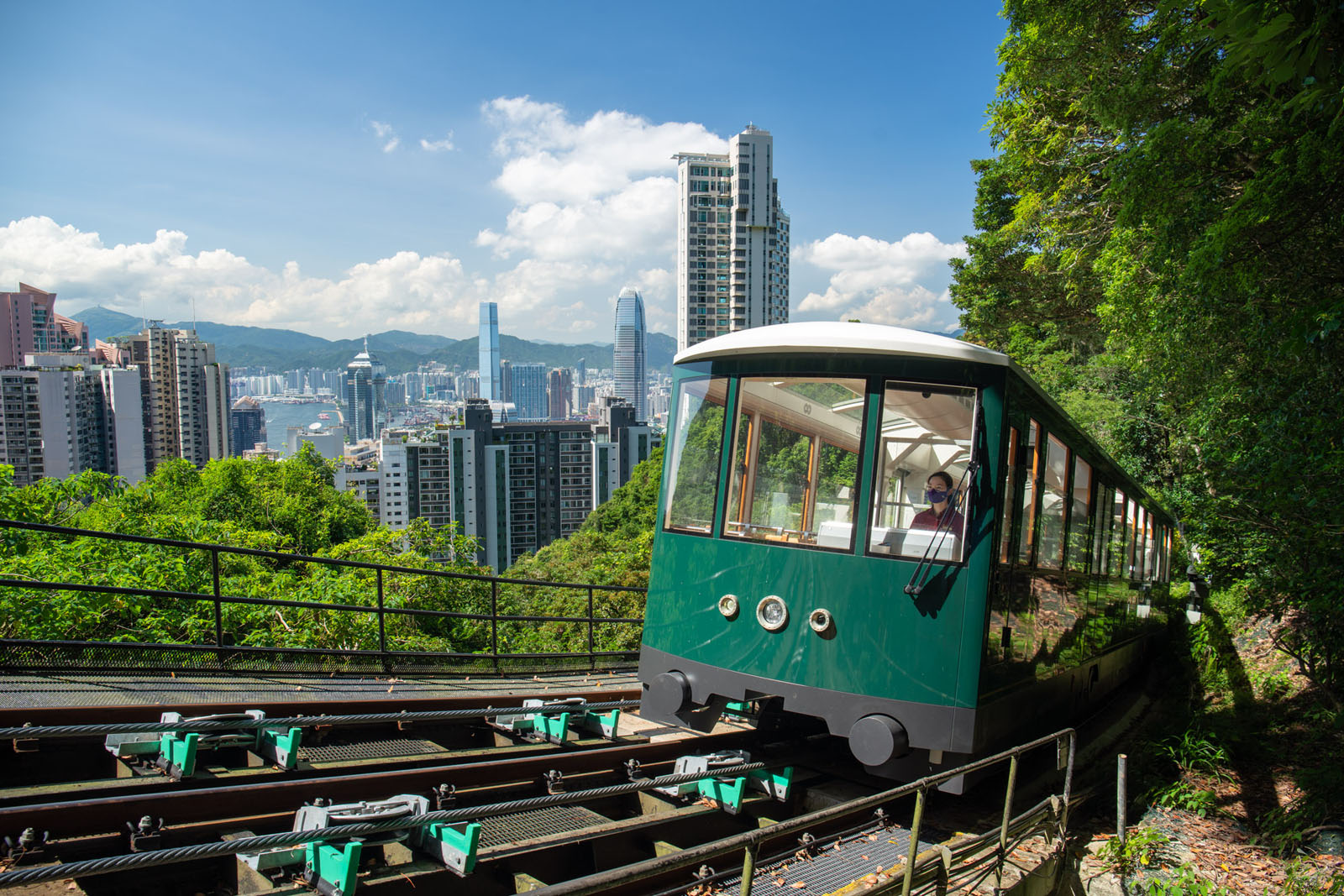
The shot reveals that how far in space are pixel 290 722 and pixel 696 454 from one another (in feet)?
10.1

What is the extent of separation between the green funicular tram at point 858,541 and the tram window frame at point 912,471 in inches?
0.5

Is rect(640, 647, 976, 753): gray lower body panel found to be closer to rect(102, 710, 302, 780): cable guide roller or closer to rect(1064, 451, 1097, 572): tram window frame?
rect(102, 710, 302, 780): cable guide roller

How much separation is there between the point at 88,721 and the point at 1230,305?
380 inches

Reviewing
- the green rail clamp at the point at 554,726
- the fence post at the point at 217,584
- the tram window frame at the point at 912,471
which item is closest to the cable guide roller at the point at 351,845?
the green rail clamp at the point at 554,726

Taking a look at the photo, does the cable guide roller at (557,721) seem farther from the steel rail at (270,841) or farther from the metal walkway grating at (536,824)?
the steel rail at (270,841)

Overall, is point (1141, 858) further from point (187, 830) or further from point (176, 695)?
point (176, 695)

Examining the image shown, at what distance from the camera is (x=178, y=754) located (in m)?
4.48

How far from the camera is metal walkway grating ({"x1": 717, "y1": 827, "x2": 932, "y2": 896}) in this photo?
4348mm

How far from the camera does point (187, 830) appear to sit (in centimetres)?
386

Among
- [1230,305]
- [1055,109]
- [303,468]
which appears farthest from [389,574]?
[303,468]

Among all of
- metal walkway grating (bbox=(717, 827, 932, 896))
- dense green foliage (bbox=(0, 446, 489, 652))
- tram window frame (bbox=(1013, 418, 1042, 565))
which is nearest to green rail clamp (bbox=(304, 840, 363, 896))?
metal walkway grating (bbox=(717, 827, 932, 896))

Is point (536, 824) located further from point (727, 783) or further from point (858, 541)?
point (858, 541)

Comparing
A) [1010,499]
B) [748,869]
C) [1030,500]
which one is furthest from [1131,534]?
[748,869]

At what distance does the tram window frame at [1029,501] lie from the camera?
5836mm
